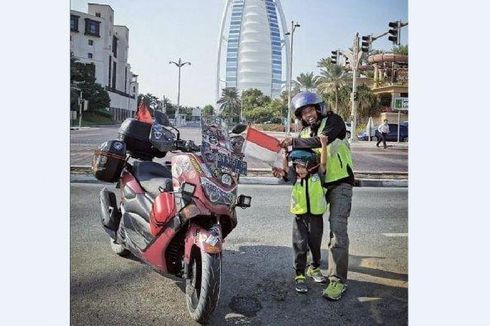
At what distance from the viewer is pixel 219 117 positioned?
1.93 metres

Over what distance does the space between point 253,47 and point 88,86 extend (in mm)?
880

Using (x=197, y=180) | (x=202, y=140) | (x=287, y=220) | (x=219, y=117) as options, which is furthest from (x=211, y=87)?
(x=287, y=220)

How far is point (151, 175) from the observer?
2.24 meters

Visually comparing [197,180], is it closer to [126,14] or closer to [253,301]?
[253,301]

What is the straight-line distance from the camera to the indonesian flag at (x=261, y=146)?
6.14 ft

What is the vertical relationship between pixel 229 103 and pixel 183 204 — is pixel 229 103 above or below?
above

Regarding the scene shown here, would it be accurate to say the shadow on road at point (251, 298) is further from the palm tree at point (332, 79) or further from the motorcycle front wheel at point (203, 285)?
the palm tree at point (332, 79)

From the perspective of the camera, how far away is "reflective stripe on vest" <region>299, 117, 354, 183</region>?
→ 2037mm

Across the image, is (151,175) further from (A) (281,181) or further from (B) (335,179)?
(B) (335,179)

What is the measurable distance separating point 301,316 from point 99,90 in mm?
1538

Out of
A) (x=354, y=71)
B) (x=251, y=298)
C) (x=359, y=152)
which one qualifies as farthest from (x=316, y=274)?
(x=354, y=71)

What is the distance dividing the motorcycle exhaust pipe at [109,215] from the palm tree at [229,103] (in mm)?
832

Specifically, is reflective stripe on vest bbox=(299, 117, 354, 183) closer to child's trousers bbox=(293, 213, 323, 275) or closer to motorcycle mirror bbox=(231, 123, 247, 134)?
child's trousers bbox=(293, 213, 323, 275)

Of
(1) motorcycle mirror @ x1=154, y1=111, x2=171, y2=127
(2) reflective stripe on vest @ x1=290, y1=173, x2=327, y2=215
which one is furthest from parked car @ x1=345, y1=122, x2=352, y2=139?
(1) motorcycle mirror @ x1=154, y1=111, x2=171, y2=127
